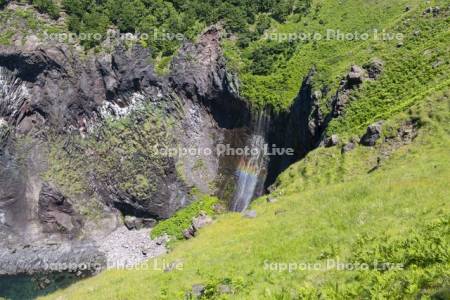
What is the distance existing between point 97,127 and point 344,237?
202 ft

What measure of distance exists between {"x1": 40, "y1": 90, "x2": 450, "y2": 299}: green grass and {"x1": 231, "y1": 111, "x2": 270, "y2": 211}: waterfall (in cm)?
2295

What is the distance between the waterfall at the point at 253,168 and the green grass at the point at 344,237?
22.9m

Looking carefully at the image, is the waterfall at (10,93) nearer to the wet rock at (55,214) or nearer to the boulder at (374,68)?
the wet rock at (55,214)

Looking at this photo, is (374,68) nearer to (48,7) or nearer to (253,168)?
(253,168)

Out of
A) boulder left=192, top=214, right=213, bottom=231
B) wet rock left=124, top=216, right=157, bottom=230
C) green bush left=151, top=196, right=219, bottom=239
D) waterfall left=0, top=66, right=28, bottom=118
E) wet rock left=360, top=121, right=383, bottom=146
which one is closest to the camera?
wet rock left=360, top=121, right=383, bottom=146

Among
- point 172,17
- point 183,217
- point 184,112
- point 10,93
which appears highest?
point 172,17

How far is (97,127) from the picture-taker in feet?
247

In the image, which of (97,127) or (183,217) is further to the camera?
(97,127)

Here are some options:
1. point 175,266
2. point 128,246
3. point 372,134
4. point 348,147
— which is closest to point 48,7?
point 128,246

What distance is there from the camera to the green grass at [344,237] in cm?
1395

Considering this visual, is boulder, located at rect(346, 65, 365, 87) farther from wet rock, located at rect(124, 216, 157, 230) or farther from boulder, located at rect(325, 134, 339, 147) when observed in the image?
wet rock, located at rect(124, 216, 157, 230)

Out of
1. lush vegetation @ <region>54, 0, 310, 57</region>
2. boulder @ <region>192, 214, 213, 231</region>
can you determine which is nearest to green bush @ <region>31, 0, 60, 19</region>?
lush vegetation @ <region>54, 0, 310, 57</region>

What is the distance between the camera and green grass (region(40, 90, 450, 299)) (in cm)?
1395

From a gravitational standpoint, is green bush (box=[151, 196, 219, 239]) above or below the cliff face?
below
